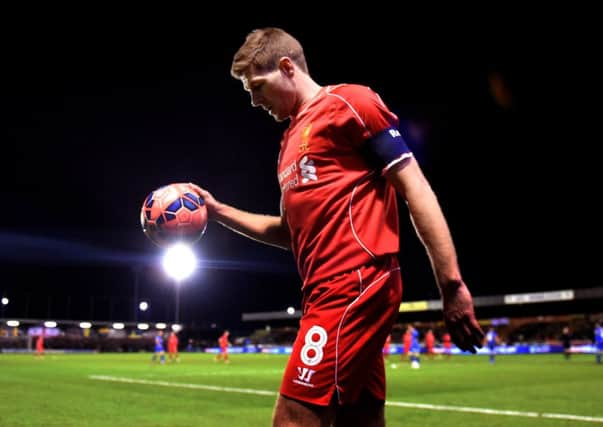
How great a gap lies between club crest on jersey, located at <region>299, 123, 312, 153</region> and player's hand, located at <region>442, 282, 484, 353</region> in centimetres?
76

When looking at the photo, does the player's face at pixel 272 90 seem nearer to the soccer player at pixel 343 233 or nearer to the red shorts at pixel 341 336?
the soccer player at pixel 343 233

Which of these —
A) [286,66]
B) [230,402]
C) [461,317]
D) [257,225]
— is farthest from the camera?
[230,402]

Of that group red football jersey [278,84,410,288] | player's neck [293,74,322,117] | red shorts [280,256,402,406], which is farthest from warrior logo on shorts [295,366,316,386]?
player's neck [293,74,322,117]

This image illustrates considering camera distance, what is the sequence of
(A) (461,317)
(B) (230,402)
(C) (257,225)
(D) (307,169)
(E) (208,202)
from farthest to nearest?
(B) (230,402), (E) (208,202), (C) (257,225), (D) (307,169), (A) (461,317)

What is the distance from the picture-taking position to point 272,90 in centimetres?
258

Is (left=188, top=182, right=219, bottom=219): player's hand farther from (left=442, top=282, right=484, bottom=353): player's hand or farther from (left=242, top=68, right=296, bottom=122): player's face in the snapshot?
(left=442, top=282, right=484, bottom=353): player's hand

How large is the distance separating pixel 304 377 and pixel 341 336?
0.63 ft

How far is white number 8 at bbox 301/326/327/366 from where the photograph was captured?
2.16 meters

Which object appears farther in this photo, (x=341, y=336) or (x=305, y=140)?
(x=305, y=140)

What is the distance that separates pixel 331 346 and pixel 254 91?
1118 mm

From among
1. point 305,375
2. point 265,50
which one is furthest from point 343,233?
point 265,50

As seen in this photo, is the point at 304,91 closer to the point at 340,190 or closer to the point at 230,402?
the point at 340,190

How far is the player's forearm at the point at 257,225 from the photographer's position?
10.0 feet

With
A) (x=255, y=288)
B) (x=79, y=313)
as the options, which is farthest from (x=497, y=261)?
(x=79, y=313)
